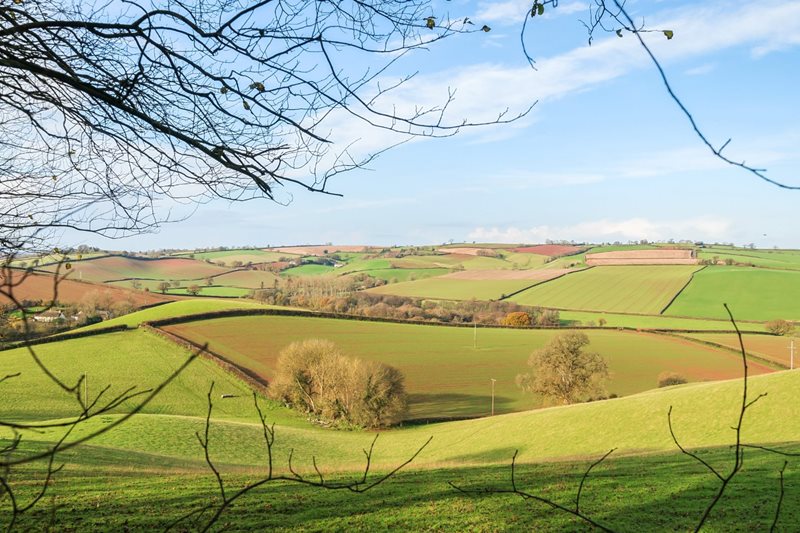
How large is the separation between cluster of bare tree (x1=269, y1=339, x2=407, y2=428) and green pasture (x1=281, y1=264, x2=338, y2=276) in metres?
56.5

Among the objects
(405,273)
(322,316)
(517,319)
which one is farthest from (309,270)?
(517,319)

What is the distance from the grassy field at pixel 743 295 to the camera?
64.5 meters

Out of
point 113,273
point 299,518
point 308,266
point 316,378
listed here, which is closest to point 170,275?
point 113,273

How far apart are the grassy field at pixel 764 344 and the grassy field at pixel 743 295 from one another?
4.73m

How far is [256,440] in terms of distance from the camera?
29359mm

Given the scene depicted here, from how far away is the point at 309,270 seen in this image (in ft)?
352

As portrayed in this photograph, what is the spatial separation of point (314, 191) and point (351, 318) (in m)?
64.6

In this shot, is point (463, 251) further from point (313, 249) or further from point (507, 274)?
point (507, 274)

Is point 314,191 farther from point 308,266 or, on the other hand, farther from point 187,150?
point 308,266

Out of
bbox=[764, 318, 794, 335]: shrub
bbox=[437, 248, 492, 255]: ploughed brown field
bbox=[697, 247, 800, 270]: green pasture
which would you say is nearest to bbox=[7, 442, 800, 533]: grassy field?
bbox=[764, 318, 794, 335]: shrub

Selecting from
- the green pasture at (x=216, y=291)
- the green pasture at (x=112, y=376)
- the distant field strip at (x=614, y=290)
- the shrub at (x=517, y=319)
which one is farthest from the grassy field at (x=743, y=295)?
the green pasture at (x=216, y=291)

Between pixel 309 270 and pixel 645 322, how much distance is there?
194ft

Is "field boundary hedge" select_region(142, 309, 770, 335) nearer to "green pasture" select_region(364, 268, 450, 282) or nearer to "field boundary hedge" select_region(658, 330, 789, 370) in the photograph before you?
"field boundary hedge" select_region(658, 330, 789, 370)

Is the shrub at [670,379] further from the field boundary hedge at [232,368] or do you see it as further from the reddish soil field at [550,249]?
the reddish soil field at [550,249]
